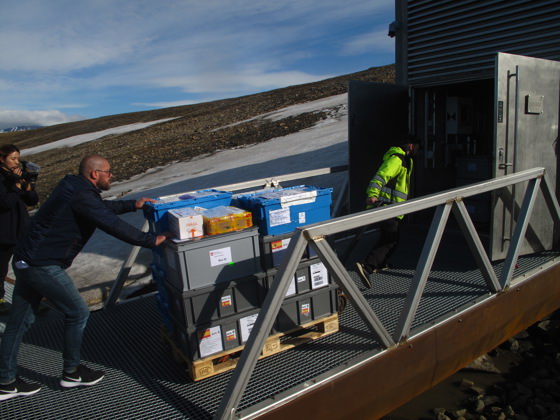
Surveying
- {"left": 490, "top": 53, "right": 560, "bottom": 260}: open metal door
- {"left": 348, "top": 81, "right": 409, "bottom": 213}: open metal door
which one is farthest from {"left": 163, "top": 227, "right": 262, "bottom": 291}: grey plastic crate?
{"left": 348, "top": 81, "right": 409, "bottom": 213}: open metal door

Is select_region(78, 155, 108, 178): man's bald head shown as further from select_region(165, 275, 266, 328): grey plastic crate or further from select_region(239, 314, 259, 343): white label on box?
select_region(239, 314, 259, 343): white label on box

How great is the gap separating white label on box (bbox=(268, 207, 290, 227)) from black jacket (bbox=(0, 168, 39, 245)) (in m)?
2.55

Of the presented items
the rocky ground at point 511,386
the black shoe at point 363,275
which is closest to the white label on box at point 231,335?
the black shoe at point 363,275

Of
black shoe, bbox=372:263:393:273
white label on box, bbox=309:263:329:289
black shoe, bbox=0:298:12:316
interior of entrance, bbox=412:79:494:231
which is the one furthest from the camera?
interior of entrance, bbox=412:79:494:231

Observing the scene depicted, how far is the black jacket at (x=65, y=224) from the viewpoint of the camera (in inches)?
116

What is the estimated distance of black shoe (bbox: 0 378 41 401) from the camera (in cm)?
307

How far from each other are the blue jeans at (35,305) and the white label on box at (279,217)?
1523 mm

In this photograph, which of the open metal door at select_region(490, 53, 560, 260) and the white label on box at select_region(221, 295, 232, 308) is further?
the open metal door at select_region(490, 53, 560, 260)

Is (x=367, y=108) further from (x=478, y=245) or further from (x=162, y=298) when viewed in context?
(x=162, y=298)

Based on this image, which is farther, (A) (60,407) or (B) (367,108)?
(B) (367,108)

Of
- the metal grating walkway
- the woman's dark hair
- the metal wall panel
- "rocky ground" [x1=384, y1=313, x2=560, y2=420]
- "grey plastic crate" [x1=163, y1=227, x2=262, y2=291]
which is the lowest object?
"rocky ground" [x1=384, y1=313, x2=560, y2=420]

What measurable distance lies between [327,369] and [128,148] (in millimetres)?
25733

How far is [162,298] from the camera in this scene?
3607 mm

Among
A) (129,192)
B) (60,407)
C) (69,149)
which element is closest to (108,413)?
(60,407)
